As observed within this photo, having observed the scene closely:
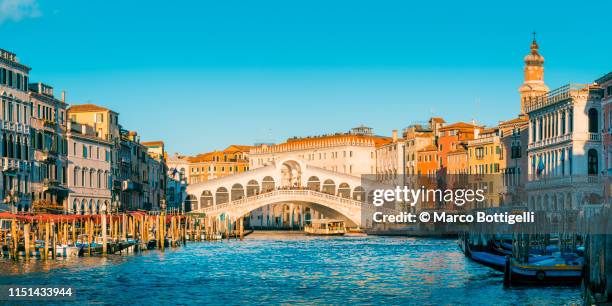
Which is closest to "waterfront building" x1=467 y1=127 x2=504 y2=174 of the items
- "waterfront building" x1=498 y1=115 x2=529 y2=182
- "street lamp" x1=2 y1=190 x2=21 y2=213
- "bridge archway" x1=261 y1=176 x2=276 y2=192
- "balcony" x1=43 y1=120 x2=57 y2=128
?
"waterfront building" x1=498 y1=115 x2=529 y2=182

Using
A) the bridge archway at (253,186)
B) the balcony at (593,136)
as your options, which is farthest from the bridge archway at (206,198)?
the balcony at (593,136)

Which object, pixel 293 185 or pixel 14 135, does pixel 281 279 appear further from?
pixel 293 185

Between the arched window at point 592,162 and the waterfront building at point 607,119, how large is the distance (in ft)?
5.53

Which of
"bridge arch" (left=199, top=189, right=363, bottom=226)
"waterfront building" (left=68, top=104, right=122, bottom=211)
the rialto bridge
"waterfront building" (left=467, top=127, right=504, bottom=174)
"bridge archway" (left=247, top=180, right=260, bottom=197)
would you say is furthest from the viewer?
"bridge archway" (left=247, top=180, right=260, bottom=197)

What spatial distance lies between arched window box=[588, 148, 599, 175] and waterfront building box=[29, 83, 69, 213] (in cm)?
2055

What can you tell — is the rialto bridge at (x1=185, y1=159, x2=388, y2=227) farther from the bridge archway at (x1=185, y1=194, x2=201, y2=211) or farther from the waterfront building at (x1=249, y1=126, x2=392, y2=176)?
the waterfront building at (x1=249, y1=126, x2=392, y2=176)

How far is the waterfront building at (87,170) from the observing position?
1736 inches

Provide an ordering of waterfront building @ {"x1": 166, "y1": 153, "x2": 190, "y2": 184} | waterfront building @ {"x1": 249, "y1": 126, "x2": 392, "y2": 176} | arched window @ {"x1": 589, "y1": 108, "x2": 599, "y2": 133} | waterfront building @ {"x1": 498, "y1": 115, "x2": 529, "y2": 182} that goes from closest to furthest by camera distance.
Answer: arched window @ {"x1": 589, "y1": 108, "x2": 599, "y2": 133}, waterfront building @ {"x1": 498, "y1": 115, "x2": 529, "y2": 182}, waterfront building @ {"x1": 249, "y1": 126, "x2": 392, "y2": 176}, waterfront building @ {"x1": 166, "y1": 153, "x2": 190, "y2": 184}

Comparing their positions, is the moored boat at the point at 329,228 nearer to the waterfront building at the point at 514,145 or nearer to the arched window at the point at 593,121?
the waterfront building at the point at 514,145

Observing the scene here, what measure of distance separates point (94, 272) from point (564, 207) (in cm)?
2187

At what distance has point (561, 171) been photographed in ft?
150

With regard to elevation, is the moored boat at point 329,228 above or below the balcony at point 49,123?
below

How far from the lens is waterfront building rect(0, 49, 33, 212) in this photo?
36.4 m

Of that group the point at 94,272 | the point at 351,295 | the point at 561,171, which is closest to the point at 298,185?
the point at 561,171
